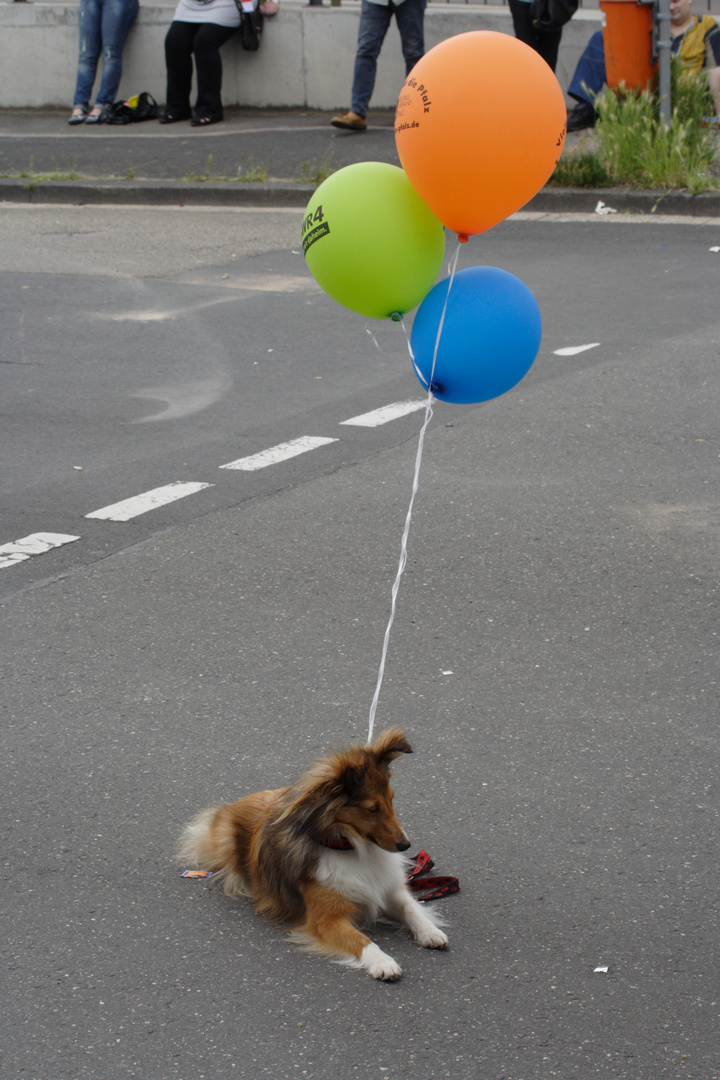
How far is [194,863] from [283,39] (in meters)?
15.3

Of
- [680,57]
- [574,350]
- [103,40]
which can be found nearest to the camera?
[574,350]

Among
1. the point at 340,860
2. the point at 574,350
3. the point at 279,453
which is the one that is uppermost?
the point at 574,350

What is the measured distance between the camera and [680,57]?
13172 mm

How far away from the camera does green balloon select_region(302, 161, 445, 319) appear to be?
11.9 feet

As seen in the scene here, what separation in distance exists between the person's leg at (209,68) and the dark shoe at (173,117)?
0.71 ft

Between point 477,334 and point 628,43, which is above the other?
point 628,43

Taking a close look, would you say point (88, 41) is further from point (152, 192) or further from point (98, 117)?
point (152, 192)

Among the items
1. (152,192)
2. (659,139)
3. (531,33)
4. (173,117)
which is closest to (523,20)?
(531,33)

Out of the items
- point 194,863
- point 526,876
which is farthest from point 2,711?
point 526,876

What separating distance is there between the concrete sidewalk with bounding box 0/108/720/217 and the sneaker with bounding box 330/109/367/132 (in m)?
0.08

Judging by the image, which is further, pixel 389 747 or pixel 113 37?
pixel 113 37

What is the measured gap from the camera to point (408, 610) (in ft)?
16.8

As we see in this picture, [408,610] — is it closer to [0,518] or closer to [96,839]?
[96,839]

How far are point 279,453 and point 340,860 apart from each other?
385 centimetres
